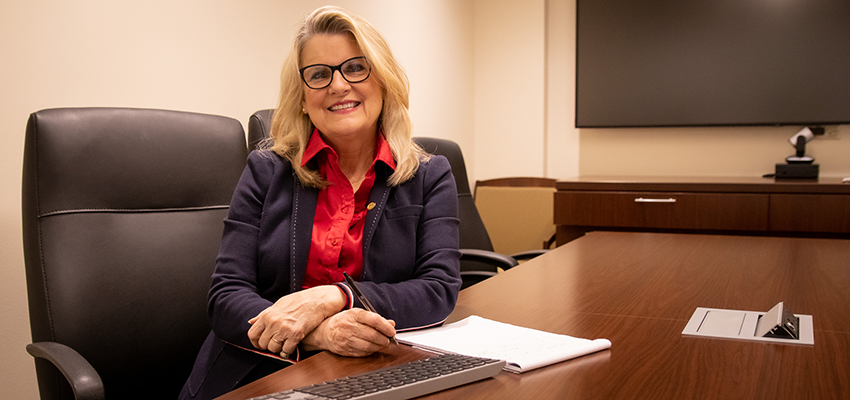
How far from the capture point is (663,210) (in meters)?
3.37

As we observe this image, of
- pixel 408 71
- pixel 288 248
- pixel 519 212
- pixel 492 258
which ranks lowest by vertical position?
pixel 519 212

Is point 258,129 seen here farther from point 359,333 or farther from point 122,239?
point 359,333

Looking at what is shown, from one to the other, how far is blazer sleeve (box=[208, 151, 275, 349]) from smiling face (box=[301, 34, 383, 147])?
154 mm

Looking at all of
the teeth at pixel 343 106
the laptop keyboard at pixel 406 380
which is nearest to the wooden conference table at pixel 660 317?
the laptop keyboard at pixel 406 380

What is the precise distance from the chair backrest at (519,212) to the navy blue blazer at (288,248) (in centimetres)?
277

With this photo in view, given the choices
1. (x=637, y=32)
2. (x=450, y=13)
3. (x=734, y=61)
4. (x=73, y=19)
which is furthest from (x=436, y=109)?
(x=73, y=19)

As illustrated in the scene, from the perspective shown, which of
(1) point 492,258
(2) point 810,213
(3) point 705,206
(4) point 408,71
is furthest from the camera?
(4) point 408,71

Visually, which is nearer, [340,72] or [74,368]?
[74,368]

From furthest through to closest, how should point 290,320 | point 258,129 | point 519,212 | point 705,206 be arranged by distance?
1. point 519,212
2. point 705,206
3. point 258,129
4. point 290,320

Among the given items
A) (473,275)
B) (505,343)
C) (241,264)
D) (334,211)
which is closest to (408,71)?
(473,275)

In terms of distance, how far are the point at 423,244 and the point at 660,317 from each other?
1.55 feet

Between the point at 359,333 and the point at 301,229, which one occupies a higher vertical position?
the point at 301,229

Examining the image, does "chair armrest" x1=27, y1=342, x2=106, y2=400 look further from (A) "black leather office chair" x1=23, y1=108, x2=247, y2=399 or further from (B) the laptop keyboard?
(B) the laptop keyboard

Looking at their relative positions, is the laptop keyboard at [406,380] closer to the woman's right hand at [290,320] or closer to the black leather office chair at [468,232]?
the woman's right hand at [290,320]
